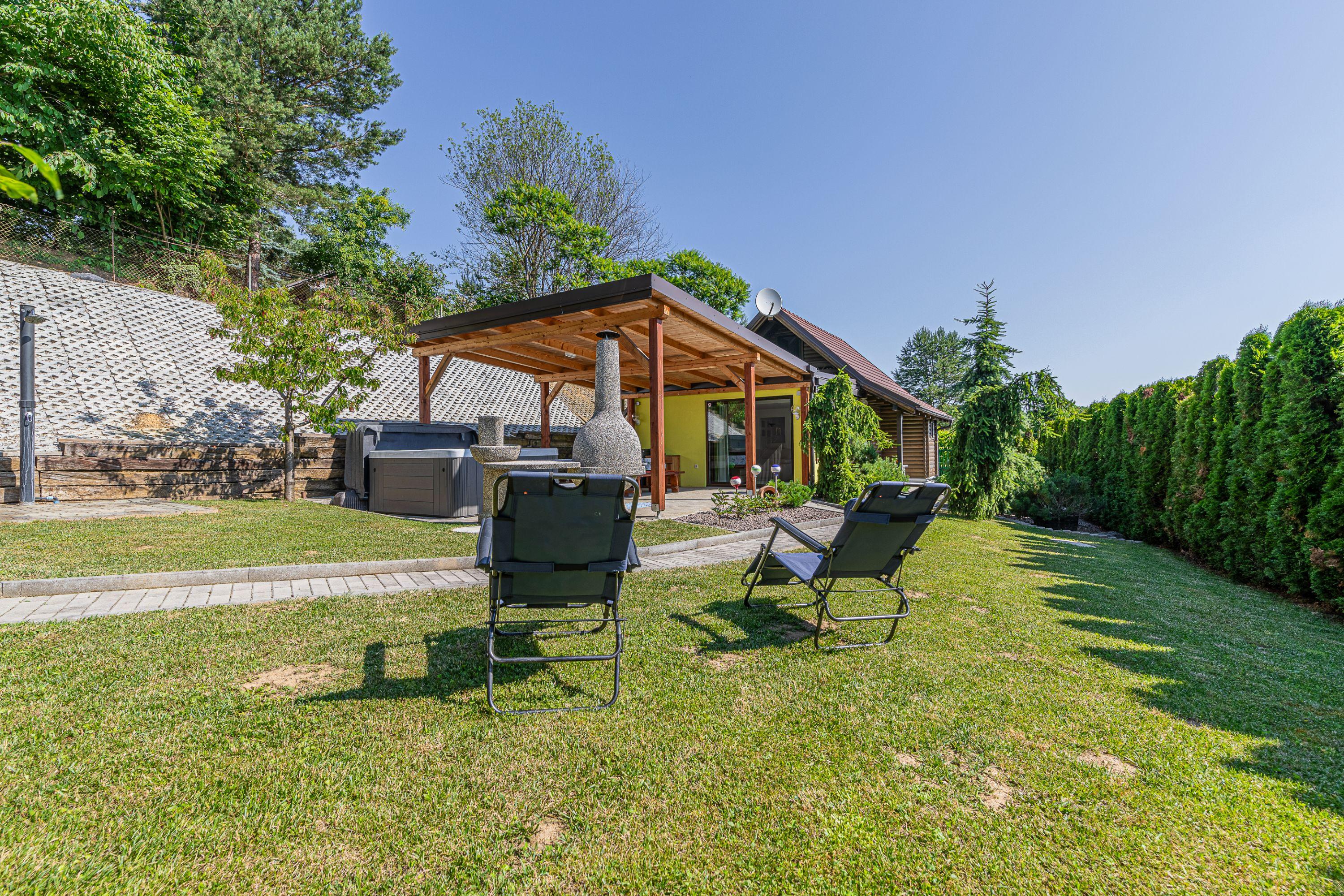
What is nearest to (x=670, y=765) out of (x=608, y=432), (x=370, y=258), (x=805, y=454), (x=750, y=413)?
(x=608, y=432)

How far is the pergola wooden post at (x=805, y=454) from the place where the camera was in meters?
12.3

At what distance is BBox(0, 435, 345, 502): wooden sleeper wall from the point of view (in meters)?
7.43

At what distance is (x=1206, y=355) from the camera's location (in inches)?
291

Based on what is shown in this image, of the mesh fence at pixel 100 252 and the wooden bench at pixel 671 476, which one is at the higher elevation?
the mesh fence at pixel 100 252

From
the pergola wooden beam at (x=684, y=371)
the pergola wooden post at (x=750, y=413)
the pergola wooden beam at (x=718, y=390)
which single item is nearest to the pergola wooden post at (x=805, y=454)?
the pergola wooden beam at (x=718, y=390)

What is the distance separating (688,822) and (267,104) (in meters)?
22.0

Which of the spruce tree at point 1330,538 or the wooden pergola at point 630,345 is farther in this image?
the wooden pergola at point 630,345

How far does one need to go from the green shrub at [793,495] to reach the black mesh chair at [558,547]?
6.63 metres

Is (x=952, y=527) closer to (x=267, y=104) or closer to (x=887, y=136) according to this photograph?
(x=887, y=136)

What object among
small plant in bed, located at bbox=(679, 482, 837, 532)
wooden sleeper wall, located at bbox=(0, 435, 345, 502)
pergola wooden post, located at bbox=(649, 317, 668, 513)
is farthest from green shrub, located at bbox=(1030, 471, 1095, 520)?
wooden sleeper wall, located at bbox=(0, 435, 345, 502)

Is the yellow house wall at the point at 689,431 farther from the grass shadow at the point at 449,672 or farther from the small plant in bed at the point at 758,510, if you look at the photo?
the grass shadow at the point at 449,672

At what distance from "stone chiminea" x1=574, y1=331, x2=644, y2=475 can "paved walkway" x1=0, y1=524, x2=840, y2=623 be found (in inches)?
91.3

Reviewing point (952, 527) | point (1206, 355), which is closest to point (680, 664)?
point (952, 527)

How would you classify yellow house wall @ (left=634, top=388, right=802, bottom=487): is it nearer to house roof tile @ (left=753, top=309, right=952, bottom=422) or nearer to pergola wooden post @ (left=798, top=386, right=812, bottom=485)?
pergola wooden post @ (left=798, top=386, right=812, bottom=485)
